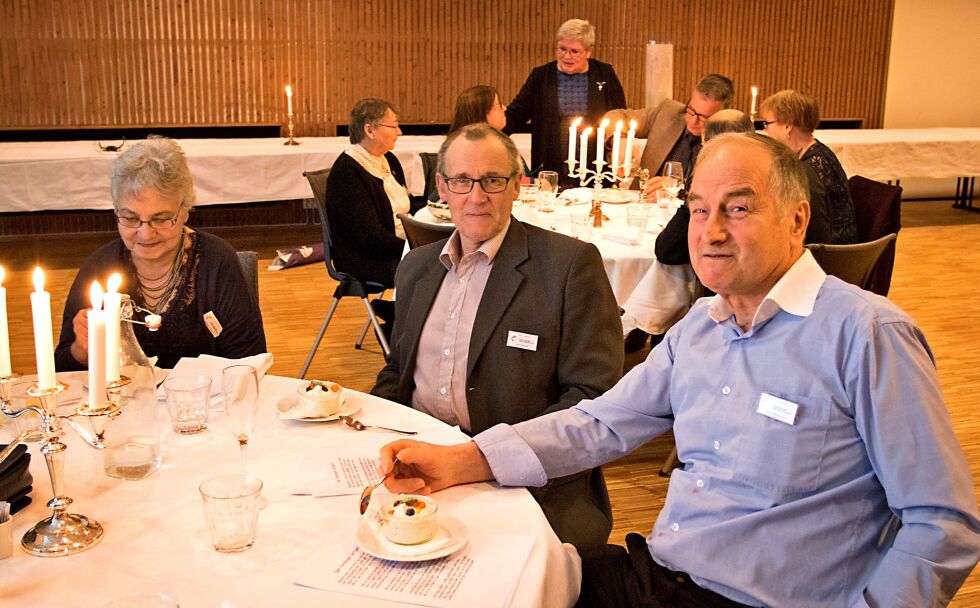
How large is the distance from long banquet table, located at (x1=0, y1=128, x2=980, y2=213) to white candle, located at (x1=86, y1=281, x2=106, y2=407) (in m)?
6.48

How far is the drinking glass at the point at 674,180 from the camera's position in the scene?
215 inches

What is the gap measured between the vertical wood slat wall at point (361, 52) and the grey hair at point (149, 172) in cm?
683

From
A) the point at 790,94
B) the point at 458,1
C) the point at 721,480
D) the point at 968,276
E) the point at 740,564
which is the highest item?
the point at 458,1

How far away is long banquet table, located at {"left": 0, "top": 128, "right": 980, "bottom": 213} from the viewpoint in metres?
7.63

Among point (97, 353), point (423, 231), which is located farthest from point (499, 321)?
point (423, 231)

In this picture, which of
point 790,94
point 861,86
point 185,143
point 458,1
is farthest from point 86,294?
point 861,86

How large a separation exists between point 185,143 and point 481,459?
7.48 metres

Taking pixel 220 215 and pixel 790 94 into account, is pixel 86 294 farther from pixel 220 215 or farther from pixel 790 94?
pixel 220 215

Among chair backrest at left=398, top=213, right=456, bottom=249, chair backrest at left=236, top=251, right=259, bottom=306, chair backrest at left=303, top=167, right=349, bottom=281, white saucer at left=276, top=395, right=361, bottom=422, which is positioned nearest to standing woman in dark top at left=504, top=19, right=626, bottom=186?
chair backrest at left=303, top=167, right=349, bottom=281

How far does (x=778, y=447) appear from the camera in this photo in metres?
1.88

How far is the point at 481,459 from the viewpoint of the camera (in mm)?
2062

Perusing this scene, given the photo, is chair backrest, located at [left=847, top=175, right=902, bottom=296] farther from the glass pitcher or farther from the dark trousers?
the glass pitcher

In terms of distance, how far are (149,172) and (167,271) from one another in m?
0.32

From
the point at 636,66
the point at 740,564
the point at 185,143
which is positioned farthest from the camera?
the point at 636,66
